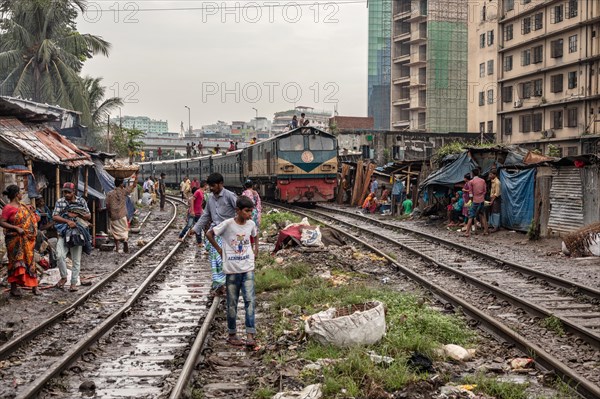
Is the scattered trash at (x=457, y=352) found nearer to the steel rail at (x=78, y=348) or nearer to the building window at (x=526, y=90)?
the steel rail at (x=78, y=348)

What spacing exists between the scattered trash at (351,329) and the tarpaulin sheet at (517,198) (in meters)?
12.9

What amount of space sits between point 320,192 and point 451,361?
24969 millimetres

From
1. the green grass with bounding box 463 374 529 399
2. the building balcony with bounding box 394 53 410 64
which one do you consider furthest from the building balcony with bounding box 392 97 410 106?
the green grass with bounding box 463 374 529 399

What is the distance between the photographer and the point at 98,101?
1720 inches

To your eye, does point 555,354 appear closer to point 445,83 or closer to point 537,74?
point 537,74

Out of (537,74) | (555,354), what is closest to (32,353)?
(555,354)

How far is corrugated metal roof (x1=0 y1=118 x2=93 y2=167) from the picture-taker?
1356 centimetres

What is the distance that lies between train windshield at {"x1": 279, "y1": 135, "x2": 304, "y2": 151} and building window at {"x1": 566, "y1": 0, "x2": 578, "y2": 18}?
25124 millimetres

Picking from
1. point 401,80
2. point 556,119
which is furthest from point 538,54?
point 401,80

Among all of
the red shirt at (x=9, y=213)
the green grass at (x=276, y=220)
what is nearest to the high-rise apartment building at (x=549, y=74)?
the green grass at (x=276, y=220)

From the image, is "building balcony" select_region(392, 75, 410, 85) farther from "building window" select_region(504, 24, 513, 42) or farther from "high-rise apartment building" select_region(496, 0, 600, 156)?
"building window" select_region(504, 24, 513, 42)

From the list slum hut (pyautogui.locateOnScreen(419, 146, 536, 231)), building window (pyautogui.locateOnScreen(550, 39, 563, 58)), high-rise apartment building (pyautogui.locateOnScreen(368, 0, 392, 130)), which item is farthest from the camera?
high-rise apartment building (pyautogui.locateOnScreen(368, 0, 392, 130))

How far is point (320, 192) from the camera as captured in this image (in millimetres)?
32094

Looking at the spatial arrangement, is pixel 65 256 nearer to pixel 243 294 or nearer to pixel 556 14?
pixel 243 294
